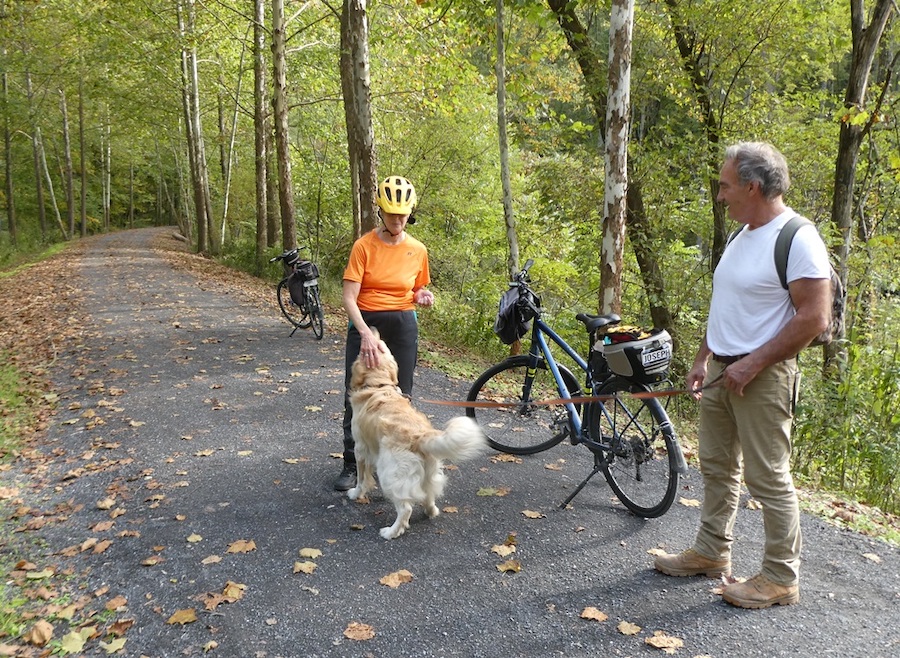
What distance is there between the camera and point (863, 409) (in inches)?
266

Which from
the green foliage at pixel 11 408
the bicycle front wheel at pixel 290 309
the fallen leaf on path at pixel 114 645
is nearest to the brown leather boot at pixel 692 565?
the fallen leaf on path at pixel 114 645

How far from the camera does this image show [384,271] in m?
4.56

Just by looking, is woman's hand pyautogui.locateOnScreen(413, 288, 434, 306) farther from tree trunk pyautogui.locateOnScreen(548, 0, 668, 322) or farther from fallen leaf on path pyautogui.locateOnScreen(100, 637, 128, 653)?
tree trunk pyautogui.locateOnScreen(548, 0, 668, 322)

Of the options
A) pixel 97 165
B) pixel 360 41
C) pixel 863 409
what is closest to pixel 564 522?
pixel 863 409

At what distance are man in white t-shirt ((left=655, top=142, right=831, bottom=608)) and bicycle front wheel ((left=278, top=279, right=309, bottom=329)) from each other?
8351mm

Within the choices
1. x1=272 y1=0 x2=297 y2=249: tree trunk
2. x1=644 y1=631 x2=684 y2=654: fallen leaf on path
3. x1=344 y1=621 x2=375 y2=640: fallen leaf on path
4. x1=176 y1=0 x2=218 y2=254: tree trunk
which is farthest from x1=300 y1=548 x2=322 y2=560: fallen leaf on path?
x1=176 y1=0 x2=218 y2=254: tree trunk

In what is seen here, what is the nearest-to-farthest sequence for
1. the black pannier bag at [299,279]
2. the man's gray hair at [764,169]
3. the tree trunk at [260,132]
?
the man's gray hair at [764,169] < the black pannier bag at [299,279] < the tree trunk at [260,132]

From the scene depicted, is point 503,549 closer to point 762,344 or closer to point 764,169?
point 762,344

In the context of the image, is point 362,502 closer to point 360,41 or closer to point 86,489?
point 86,489

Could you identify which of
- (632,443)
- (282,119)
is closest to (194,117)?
(282,119)

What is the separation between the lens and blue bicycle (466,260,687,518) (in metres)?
4.32

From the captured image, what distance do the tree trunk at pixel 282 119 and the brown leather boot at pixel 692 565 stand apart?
41.8 feet

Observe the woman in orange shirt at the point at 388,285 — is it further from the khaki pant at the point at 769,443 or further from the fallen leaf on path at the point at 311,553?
the khaki pant at the point at 769,443

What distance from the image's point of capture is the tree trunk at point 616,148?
645 cm
